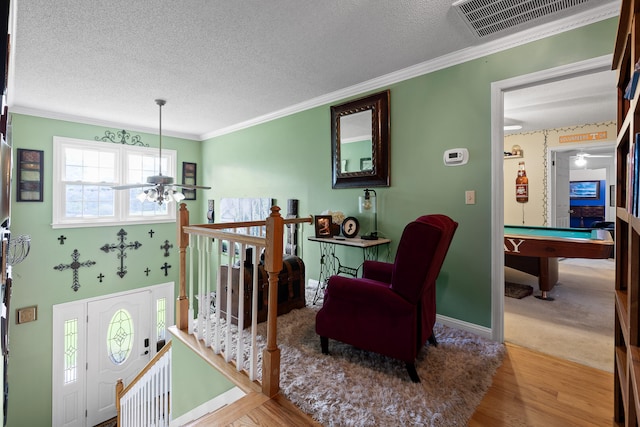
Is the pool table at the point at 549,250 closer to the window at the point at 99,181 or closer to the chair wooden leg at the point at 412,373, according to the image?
the chair wooden leg at the point at 412,373

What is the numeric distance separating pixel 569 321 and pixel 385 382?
2.23 metres

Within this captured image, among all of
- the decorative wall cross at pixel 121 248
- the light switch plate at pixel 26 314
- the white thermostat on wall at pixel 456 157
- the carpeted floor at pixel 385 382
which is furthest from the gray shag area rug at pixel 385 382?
the light switch plate at pixel 26 314

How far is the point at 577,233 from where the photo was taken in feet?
12.5

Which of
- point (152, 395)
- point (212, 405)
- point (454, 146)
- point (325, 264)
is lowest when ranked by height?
point (152, 395)

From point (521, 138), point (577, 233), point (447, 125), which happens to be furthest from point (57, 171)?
point (521, 138)

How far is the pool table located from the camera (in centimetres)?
304

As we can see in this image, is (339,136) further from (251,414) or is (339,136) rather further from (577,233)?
(577,233)

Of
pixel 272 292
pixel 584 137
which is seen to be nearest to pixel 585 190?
pixel 584 137

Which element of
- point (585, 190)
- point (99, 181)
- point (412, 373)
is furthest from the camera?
point (585, 190)

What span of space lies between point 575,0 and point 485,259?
183cm

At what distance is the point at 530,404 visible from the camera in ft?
5.63

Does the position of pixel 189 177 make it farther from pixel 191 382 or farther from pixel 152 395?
pixel 191 382

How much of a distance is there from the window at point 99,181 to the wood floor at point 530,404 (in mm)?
4304

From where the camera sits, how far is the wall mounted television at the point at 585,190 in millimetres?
9242
